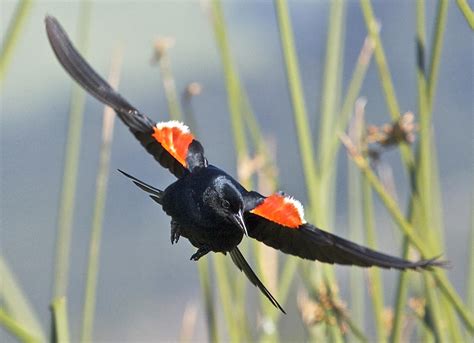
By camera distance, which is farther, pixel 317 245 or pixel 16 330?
pixel 317 245

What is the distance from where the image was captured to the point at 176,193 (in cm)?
79

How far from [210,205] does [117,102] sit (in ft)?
1.03

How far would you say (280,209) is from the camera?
30.8 inches

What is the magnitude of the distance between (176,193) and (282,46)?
13.4 inches

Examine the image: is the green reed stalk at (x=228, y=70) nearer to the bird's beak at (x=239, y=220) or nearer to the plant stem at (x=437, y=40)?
the plant stem at (x=437, y=40)

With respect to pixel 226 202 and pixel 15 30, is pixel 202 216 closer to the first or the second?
pixel 226 202

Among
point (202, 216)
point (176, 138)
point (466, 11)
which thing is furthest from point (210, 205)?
point (466, 11)

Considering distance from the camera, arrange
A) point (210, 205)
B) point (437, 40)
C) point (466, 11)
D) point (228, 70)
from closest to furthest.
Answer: point (210, 205) → point (466, 11) → point (437, 40) → point (228, 70)

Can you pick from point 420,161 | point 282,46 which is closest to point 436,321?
point 420,161

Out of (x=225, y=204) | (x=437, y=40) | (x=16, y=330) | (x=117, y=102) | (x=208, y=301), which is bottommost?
(x=16, y=330)

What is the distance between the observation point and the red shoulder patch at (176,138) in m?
0.86

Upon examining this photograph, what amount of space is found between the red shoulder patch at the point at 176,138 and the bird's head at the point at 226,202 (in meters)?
0.09

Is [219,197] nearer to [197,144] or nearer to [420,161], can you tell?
[197,144]

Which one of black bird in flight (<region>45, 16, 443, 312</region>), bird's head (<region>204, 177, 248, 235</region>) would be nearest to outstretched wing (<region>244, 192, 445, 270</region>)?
black bird in flight (<region>45, 16, 443, 312</region>)
